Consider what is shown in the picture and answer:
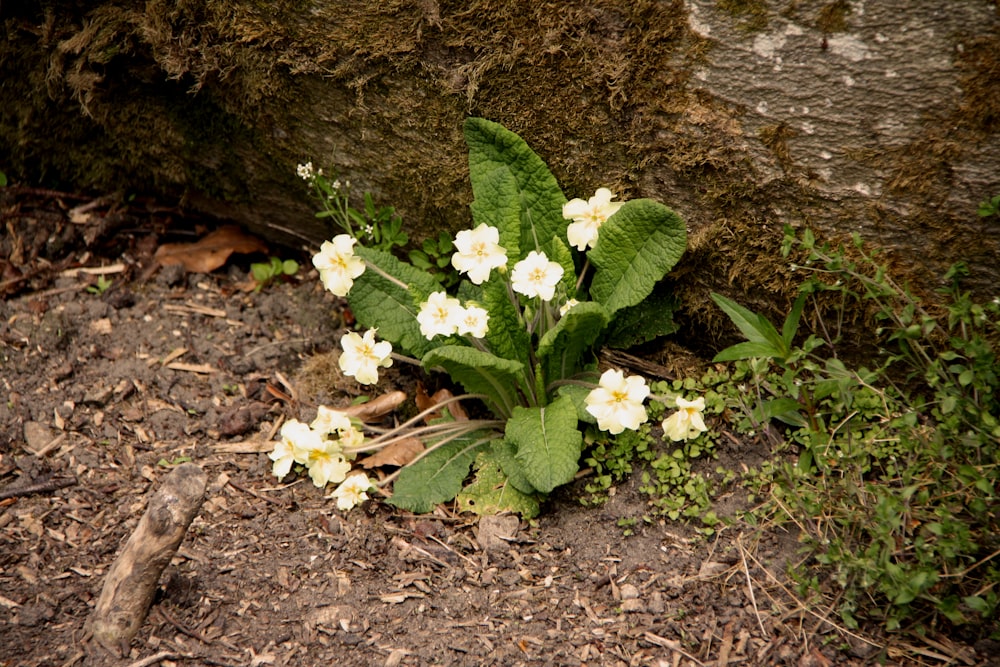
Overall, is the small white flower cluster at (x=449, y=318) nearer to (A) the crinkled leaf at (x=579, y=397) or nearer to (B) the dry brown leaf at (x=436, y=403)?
(A) the crinkled leaf at (x=579, y=397)

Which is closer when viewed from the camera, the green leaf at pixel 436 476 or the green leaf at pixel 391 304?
the green leaf at pixel 436 476

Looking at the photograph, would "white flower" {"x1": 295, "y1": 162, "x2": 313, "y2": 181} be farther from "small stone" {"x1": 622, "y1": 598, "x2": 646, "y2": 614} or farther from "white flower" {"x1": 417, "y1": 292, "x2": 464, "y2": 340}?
"small stone" {"x1": 622, "y1": 598, "x2": 646, "y2": 614}

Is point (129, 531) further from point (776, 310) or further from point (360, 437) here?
point (776, 310)

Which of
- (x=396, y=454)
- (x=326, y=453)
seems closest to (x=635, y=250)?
(x=396, y=454)

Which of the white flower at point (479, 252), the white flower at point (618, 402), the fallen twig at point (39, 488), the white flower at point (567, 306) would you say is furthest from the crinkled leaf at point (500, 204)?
the fallen twig at point (39, 488)

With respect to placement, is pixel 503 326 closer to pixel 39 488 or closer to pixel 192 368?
pixel 192 368

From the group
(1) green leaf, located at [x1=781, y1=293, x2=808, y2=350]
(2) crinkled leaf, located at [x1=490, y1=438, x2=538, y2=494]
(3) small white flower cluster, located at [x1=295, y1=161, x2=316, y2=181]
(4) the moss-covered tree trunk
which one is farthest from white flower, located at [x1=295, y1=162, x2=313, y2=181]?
(1) green leaf, located at [x1=781, y1=293, x2=808, y2=350]
